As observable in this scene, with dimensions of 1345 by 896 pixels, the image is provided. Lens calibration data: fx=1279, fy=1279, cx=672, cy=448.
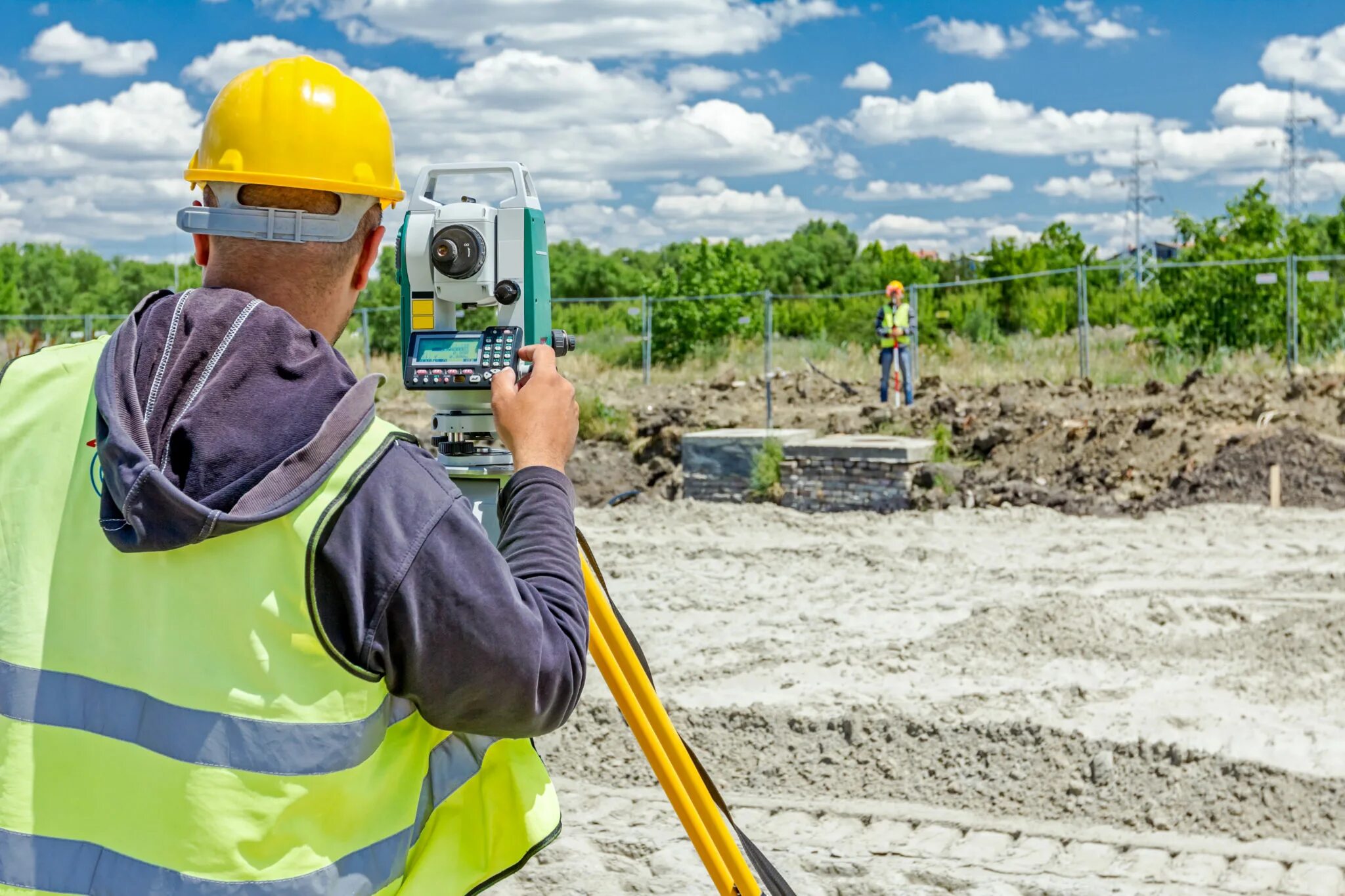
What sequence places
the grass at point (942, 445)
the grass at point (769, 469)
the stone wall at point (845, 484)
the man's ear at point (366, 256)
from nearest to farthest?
the man's ear at point (366, 256), the stone wall at point (845, 484), the grass at point (769, 469), the grass at point (942, 445)

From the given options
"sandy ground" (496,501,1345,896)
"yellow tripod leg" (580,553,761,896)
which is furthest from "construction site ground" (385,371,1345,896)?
"yellow tripod leg" (580,553,761,896)

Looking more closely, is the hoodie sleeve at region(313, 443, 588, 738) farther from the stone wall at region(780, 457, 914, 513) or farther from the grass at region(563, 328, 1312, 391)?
the grass at region(563, 328, 1312, 391)

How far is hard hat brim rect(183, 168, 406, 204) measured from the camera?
141 centimetres

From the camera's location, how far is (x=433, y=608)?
1.25 m

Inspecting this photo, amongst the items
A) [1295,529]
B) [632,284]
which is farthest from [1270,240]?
[632,284]

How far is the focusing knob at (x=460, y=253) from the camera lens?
2516 mm

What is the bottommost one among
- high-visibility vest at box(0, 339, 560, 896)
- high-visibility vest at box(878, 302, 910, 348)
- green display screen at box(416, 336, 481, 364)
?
high-visibility vest at box(0, 339, 560, 896)

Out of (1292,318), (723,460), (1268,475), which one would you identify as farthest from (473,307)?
(1292,318)

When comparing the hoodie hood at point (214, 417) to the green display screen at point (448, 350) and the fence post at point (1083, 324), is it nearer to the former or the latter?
the green display screen at point (448, 350)

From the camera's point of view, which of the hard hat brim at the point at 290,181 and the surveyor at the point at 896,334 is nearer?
the hard hat brim at the point at 290,181

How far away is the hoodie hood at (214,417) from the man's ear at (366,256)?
17cm

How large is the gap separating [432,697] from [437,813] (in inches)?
10.4

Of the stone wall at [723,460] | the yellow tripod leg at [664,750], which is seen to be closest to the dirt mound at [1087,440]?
the stone wall at [723,460]

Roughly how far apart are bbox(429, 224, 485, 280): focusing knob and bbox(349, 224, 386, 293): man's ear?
3.22ft
